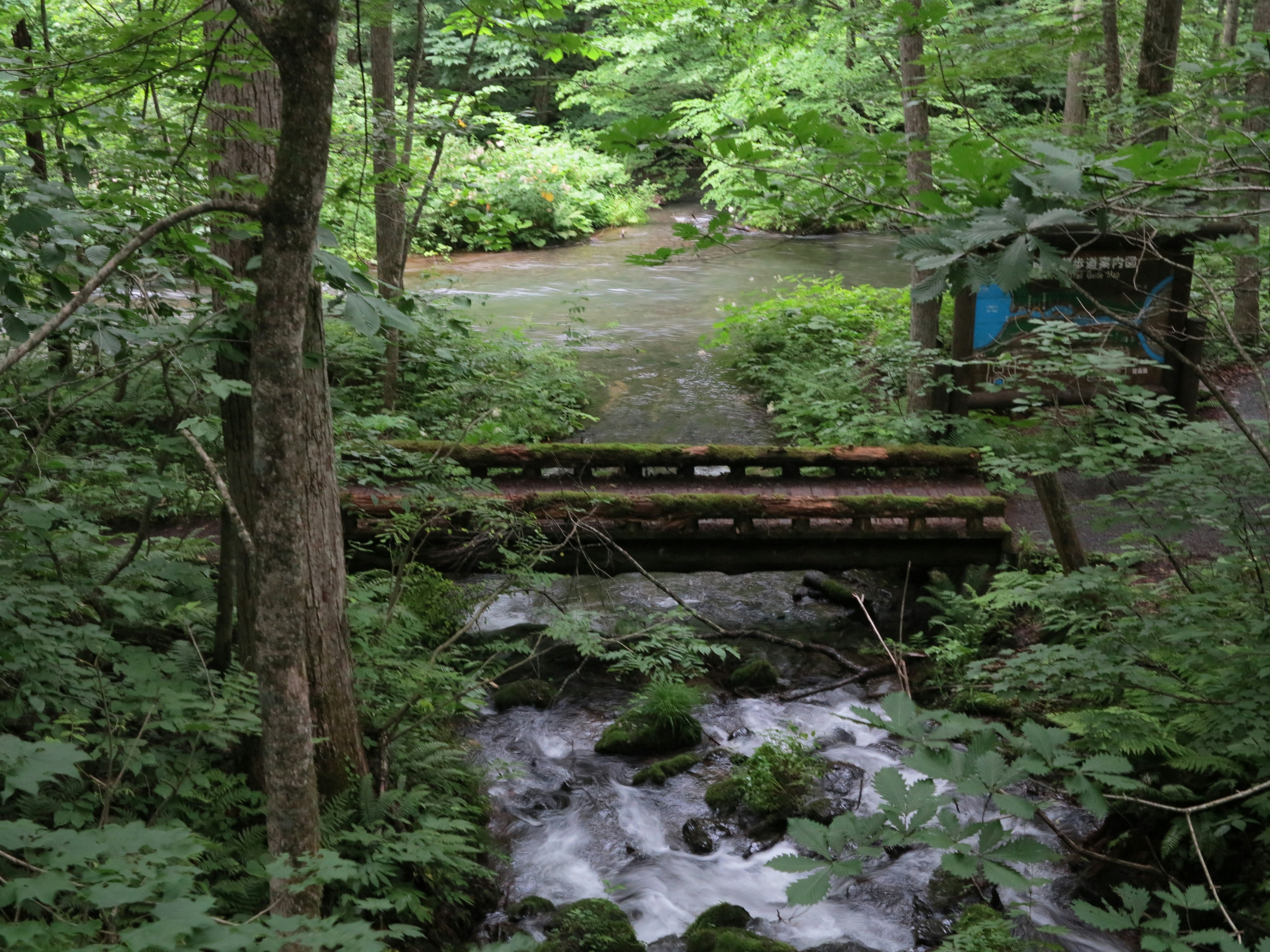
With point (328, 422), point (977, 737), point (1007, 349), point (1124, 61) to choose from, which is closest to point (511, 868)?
point (328, 422)

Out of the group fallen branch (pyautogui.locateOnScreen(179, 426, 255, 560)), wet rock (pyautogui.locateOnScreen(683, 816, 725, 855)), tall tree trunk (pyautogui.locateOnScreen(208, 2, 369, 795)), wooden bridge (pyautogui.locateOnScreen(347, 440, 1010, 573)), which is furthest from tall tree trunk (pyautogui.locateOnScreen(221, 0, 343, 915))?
wooden bridge (pyautogui.locateOnScreen(347, 440, 1010, 573))

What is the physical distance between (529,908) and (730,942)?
1092mm

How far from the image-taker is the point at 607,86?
19.7ft

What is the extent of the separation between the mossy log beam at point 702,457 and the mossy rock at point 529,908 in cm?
347

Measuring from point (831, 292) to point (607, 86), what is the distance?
7794mm

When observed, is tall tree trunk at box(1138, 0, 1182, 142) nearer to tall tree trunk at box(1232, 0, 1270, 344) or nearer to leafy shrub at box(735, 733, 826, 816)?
tall tree trunk at box(1232, 0, 1270, 344)

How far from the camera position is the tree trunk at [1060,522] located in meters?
6.26

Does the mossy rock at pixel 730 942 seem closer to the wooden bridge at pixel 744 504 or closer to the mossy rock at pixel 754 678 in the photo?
the mossy rock at pixel 754 678

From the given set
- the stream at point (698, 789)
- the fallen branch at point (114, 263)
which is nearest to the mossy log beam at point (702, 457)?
the stream at point (698, 789)

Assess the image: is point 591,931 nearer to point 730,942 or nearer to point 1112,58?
point 730,942

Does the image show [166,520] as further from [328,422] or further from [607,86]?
[607,86]

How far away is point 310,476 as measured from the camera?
11.9 feet

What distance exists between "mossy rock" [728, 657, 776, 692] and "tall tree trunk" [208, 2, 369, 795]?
11.4 feet

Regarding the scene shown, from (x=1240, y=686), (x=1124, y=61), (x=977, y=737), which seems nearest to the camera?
(x=977, y=737)
